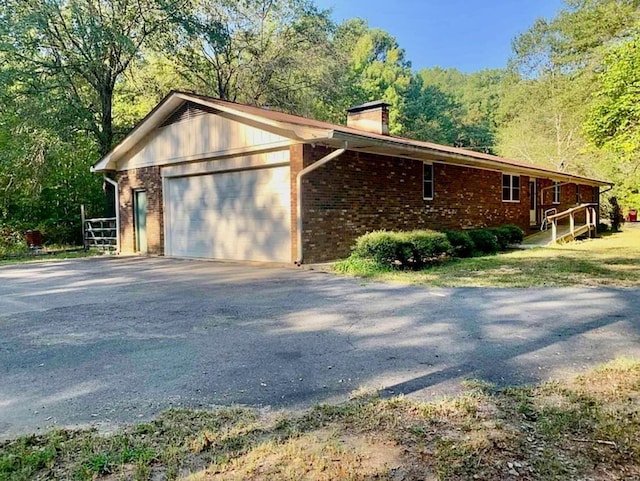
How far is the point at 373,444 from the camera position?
98.3 inches

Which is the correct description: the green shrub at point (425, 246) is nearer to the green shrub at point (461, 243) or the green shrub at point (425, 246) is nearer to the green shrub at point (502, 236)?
the green shrub at point (461, 243)

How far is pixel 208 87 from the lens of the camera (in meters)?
22.6

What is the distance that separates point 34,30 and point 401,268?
50.0 feet

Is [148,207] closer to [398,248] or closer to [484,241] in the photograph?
[398,248]

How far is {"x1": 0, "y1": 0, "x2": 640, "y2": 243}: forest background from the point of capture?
15617 millimetres

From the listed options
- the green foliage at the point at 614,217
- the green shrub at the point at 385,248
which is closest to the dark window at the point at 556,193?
the green foliage at the point at 614,217

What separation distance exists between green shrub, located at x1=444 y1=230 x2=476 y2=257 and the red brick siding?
1.56 metres

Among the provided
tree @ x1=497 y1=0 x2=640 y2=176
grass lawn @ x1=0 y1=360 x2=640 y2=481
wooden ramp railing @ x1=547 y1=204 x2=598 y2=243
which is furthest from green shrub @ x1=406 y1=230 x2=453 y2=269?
tree @ x1=497 y1=0 x2=640 y2=176

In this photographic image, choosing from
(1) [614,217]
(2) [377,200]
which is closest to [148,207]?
(2) [377,200]

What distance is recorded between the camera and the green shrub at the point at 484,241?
13.6m

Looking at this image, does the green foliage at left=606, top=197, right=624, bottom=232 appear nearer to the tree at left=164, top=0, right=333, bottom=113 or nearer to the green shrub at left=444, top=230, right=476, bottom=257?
the green shrub at left=444, top=230, right=476, bottom=257

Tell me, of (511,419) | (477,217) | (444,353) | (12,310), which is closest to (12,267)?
(12,310)

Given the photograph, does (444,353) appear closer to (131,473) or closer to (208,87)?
(131,473)

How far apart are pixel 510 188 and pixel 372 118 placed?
678 cm
